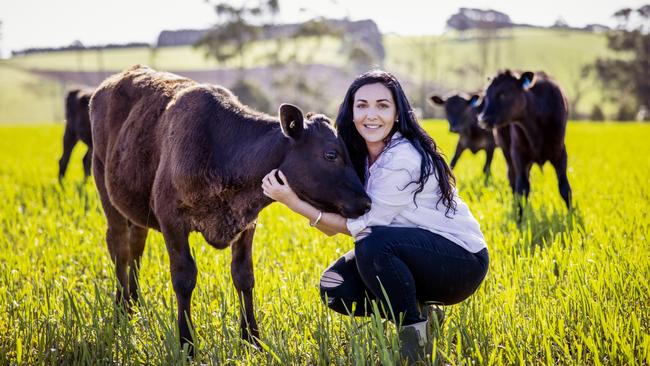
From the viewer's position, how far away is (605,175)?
1123 centimetres

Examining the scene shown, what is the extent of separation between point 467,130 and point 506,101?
12.0 feet

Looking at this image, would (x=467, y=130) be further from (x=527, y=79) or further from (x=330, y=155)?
(x=330, y=155)

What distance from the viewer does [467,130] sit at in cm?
1207

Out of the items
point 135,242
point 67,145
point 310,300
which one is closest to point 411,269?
point 310,300

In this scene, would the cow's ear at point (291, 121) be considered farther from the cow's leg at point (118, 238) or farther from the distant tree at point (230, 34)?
the distant tree at point (230, 34)

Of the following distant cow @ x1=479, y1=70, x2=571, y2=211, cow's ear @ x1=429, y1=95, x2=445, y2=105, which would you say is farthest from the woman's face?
cow's ear @ x1=429, y1=95, x2=445, y2=105

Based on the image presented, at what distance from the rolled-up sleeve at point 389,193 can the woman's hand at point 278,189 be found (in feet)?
1.32

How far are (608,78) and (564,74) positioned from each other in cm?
4185

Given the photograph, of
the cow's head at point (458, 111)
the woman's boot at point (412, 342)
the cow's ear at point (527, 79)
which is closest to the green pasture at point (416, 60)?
the cow's head at point (458, 111)

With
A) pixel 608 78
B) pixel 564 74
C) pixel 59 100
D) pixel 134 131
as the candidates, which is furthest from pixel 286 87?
pixel 564 74

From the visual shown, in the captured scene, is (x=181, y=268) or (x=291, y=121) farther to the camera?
(x=181, y=268)

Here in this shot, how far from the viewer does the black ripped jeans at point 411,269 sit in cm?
359

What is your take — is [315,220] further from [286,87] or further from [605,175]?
[286,87]

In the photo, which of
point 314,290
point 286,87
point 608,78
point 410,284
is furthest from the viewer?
point 608,78
